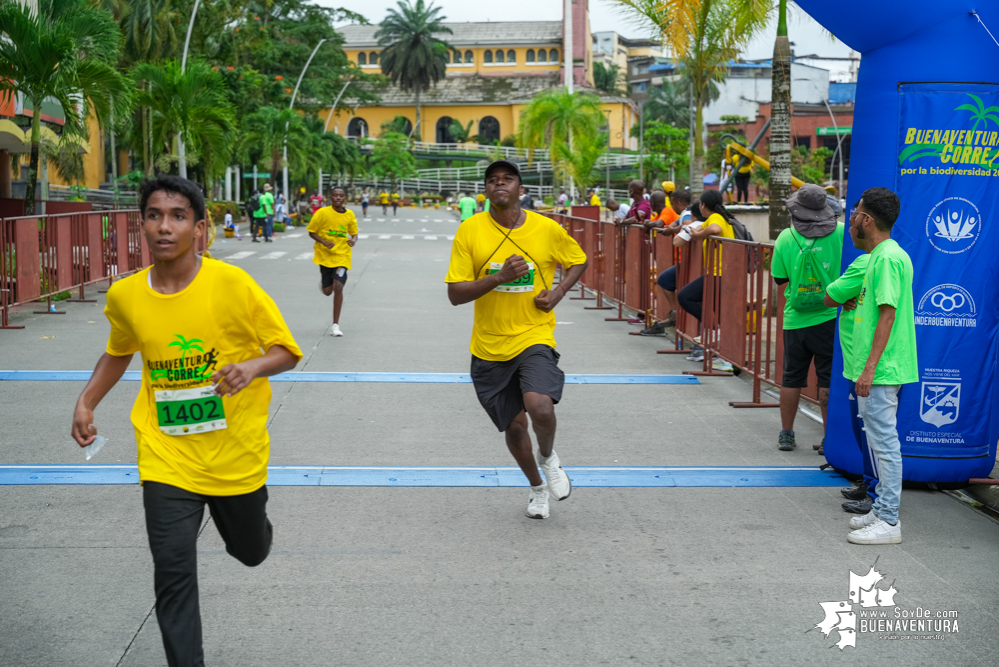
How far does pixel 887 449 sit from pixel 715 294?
15.4 ft

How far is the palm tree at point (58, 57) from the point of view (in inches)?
648

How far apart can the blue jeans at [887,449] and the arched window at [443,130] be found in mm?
96632

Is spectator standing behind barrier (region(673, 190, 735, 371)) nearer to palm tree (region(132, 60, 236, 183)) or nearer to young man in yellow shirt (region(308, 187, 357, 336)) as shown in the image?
young man in yellow shirt (region(308, 187, 357, 336))

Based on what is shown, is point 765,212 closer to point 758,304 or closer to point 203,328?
point 758,304

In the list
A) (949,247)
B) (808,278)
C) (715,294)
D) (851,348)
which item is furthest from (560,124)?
(851,348)

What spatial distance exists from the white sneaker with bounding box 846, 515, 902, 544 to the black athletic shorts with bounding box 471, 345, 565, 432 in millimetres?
1602

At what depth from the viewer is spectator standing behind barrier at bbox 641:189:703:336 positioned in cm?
1169

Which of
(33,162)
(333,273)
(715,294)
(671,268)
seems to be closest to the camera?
(715,294)

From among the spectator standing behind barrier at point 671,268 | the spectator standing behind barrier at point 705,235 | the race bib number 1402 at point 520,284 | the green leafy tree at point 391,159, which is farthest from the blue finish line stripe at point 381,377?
the green leafy tree at point 391,159

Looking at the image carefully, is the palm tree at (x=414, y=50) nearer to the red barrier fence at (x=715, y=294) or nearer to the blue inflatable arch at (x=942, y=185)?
the red barrier fence at (x=715, y=294)

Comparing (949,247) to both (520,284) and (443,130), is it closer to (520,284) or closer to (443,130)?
(520,284)

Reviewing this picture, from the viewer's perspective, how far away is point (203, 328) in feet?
11.9

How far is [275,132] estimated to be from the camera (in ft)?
156

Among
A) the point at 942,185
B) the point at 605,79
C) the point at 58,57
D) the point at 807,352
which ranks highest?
the point at 605,79
